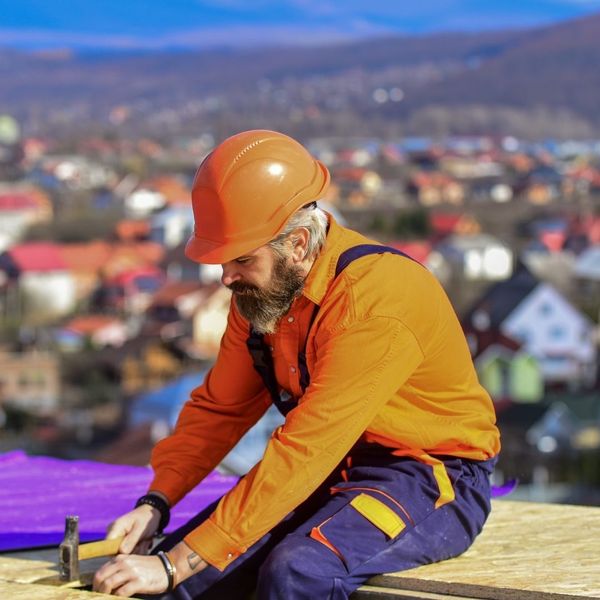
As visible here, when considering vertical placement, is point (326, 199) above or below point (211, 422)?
below

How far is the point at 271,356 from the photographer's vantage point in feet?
7.23

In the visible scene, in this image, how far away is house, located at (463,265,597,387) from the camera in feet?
89.2

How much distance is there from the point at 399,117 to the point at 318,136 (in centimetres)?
951

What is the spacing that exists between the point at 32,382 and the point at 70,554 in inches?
983

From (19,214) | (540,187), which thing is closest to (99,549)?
(19,214)

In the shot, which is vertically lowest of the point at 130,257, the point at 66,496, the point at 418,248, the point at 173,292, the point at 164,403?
the point at 130,257

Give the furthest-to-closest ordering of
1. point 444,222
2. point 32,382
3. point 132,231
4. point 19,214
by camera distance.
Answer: point 19,214 → point 132,231 → point 444,222 → point 32,382

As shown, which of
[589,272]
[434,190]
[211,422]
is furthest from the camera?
[434,190]

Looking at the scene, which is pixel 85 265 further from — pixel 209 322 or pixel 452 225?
pixel 452 225

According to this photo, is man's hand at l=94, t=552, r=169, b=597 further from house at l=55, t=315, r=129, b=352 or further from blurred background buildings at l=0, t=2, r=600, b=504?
house at l=55, t=315, r=129, b=352

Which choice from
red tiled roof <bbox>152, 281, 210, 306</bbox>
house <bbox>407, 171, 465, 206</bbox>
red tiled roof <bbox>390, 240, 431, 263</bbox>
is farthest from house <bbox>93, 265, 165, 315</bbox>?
house <bbox>407, 171, 465, 206</bbox>

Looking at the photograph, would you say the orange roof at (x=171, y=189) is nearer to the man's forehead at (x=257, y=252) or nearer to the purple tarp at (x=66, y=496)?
the purple tarp at (x=66, y=496)

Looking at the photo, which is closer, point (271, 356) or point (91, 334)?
point (271, 356)

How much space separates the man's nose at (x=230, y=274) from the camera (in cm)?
207
